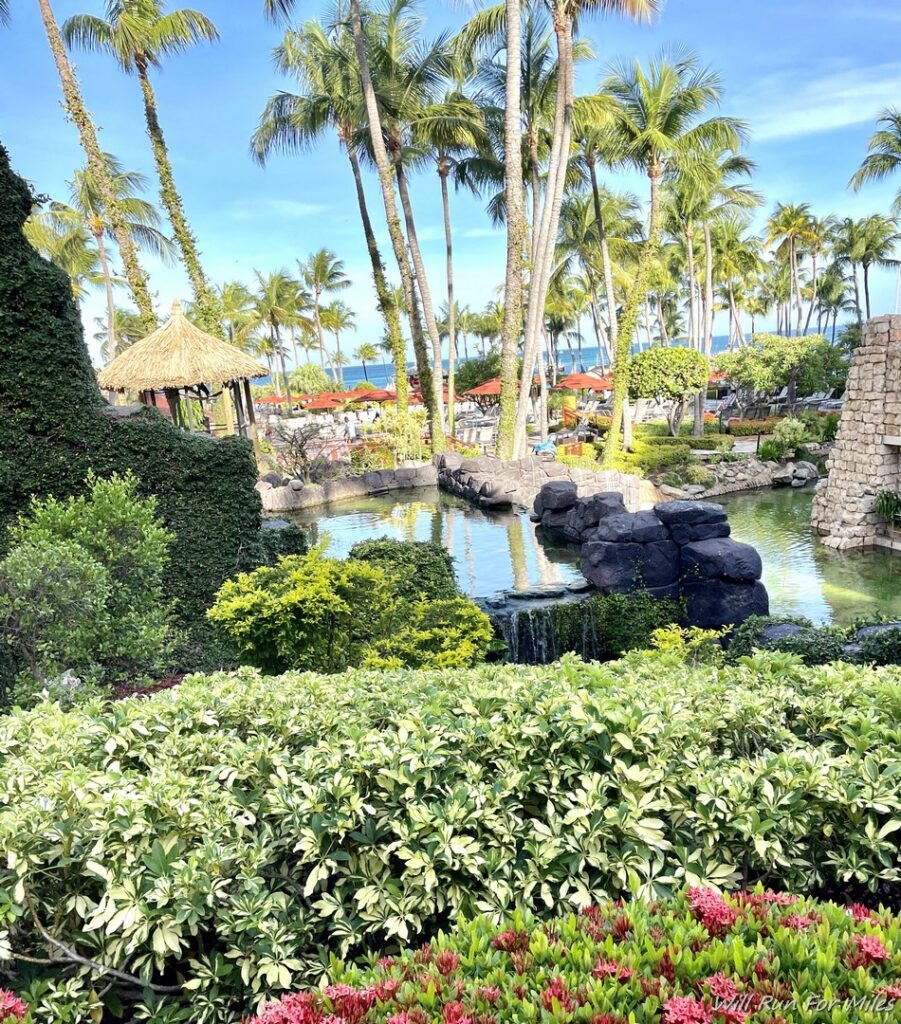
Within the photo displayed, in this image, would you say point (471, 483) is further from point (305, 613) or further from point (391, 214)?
point (305, 613)

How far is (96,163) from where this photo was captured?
16.7 meters

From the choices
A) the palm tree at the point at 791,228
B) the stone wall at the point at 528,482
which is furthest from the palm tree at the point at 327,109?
the palm tree at the point at 791,228

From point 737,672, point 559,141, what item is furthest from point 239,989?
point 559,141

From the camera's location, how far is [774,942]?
190 centimetres

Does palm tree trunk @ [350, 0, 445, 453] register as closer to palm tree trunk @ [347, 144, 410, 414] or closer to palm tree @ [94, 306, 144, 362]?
palm tree trunk @ [347, 144, 410, 414]

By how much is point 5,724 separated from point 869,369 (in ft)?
45.4

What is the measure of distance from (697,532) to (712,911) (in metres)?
8.32

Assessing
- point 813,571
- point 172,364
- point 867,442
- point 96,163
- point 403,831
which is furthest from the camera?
point 96,163

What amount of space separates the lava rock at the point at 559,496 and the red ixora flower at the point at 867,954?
13.0 metres

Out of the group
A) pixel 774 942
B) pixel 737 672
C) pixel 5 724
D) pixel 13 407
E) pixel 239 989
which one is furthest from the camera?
pixel 13 407

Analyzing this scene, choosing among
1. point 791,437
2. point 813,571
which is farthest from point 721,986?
point 791,437

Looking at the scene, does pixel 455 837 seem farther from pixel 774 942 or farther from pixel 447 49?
pixel 447 49

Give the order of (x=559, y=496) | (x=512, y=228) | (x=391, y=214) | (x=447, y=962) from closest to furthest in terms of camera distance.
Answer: (x=447, y=962), (x=559, y=496), (x=512, y=228), (x=391, y=214)

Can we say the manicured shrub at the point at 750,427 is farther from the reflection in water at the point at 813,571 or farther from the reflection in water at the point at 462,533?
the reflection in water at the point at 462,533
